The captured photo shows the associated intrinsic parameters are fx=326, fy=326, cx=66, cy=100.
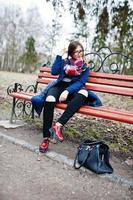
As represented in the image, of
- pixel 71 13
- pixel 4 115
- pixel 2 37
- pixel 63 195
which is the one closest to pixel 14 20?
pixel 2 37

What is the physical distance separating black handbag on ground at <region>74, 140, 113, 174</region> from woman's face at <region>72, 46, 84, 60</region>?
53.1 inches

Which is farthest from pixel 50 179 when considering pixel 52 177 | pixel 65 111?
pixel 65 111

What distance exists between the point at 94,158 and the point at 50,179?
552 millimetres

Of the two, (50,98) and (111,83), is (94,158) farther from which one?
(111,83)

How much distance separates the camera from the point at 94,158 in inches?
142

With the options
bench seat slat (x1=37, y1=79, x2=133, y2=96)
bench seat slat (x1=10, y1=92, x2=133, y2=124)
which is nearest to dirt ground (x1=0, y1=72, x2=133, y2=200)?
bench seat slat (x1=10, y1=92, x2=133, y2=124)

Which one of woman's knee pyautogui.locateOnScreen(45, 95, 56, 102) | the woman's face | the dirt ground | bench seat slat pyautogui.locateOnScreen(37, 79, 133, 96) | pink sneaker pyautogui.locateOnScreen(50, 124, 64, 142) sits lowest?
the dirt ground

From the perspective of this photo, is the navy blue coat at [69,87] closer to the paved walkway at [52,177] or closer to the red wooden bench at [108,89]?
the red wooden bench at [108,89]

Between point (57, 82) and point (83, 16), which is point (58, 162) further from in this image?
point (83, 16)

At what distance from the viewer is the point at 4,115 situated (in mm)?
6027

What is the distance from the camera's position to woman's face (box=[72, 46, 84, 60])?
4477mm

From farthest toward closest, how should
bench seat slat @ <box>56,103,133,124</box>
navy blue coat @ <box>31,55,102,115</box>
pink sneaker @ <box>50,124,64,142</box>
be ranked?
navy blue coat @ <box>31,55,102,115</box>, pink sneaker @ <box>50,124,64,142</box>, bench seat slat @ <box>56,103,133,124</box>

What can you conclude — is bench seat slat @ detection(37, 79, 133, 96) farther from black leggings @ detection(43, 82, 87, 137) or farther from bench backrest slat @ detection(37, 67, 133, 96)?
black leggings @ detection(43, 82, 87, 137)

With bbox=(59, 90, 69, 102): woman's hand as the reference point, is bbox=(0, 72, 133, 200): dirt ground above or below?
below
